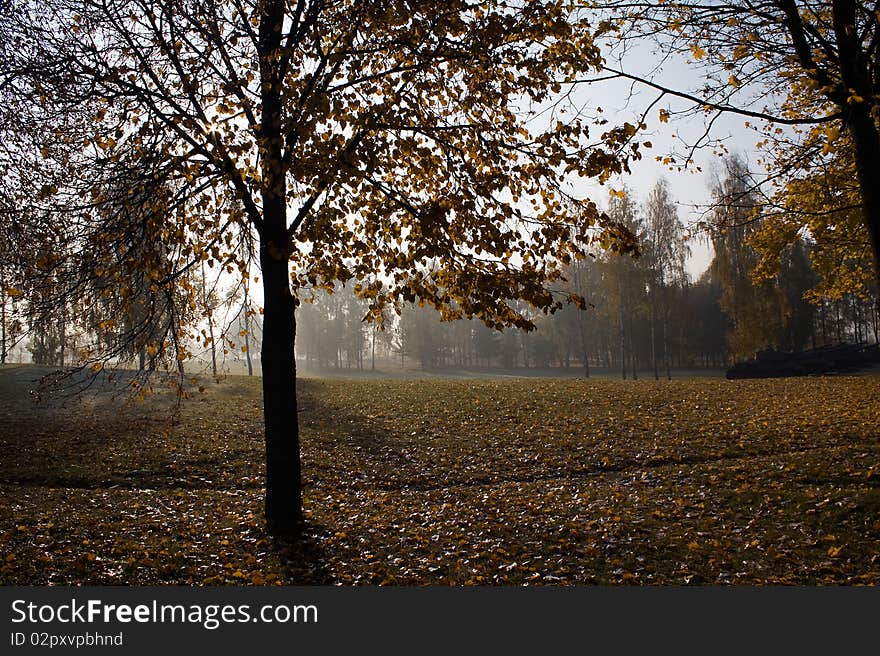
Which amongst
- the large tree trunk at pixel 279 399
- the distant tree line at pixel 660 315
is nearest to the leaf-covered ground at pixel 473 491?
the large tree trunk at pixel 279 399

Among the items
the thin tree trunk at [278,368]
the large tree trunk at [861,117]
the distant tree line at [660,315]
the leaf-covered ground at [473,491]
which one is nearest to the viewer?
the leaf-covered ground at [473,491]

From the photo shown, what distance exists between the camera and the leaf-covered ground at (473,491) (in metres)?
6.43

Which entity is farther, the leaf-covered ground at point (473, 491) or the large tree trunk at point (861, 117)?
the large tree trunk at point (861, 117)

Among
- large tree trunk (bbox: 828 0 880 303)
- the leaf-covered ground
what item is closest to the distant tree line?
large tree trunk (bbox: 828 0 880 303)

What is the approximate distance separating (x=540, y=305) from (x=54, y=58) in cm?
686

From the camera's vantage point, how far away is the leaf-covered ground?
6426 mm

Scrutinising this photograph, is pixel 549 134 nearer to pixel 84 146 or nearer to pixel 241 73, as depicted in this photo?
pixel 241 73

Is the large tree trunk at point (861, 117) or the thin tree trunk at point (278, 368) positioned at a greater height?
the large tree trunk at point (861, 117)

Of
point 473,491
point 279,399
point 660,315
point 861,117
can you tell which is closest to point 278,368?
point 279,399

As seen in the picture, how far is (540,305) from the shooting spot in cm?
656

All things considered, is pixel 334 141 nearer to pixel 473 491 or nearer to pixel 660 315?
pixel 473 491

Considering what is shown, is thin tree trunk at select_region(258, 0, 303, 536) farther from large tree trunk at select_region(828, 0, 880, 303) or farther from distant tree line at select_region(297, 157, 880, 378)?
large tree trunk at select_region(828, 0, 880, 303)

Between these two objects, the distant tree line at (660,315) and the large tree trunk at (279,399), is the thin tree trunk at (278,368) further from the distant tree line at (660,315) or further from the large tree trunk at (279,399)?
the distant tree line at (660,315)

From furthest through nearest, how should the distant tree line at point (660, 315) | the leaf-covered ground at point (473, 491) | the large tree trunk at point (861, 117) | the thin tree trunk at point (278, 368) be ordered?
the distant tree line at point (660, 315)
the thin tree trunk at point (278, 368)
the large tree trunk at point (861, 117)
the leaf-covered ground at point (473, 491)
